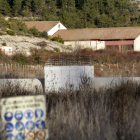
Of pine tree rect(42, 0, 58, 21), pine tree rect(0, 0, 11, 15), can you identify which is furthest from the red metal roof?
pine tree rect(0, 0, 11, 15)

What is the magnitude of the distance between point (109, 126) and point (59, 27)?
49.8 m

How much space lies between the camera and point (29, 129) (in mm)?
3070

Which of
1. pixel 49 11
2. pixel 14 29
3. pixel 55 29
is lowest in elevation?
pixel 14 29

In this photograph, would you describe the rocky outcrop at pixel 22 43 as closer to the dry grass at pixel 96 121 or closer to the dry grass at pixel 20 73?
the dry grass at pixel 20 73

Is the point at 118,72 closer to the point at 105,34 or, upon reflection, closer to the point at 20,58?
the point at 20,58

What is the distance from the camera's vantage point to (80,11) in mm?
68250

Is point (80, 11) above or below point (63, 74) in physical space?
above

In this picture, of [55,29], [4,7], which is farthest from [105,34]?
[4,7]

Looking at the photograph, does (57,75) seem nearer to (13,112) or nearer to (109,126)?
(109,126)

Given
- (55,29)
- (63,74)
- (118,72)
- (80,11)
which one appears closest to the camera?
(63,74)

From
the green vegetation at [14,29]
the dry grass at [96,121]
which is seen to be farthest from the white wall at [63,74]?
the green vegetation at [14,29]

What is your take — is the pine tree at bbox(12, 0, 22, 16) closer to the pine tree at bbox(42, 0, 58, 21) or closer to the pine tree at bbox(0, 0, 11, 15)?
the pine tree at bbox(0, 0, 11, 15)

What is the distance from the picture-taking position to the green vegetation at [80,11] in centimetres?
6105

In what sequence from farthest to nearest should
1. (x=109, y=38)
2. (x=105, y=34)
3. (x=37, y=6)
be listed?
(x=37, y=6), (x=105, y=34), (x=109, y=38)
